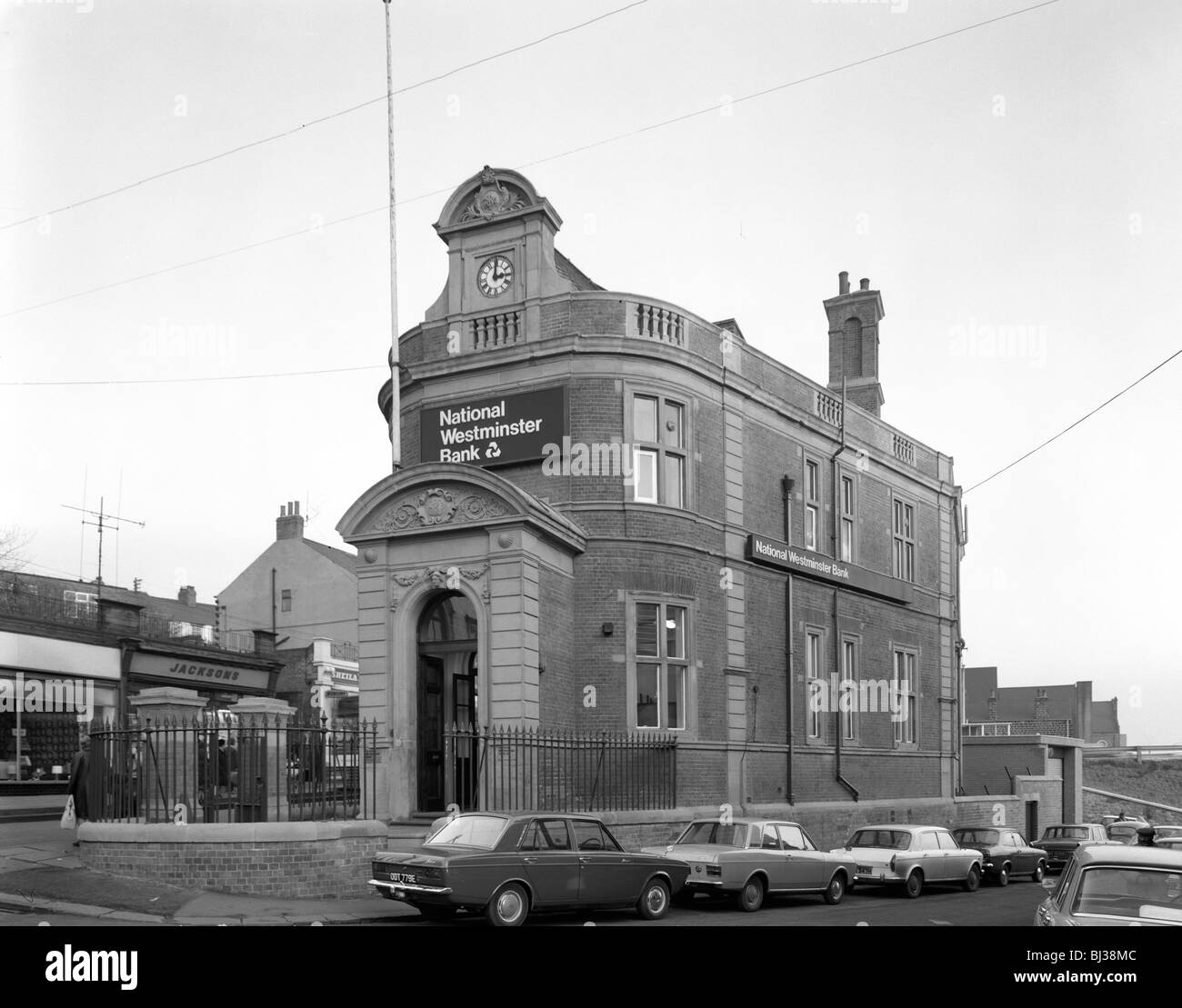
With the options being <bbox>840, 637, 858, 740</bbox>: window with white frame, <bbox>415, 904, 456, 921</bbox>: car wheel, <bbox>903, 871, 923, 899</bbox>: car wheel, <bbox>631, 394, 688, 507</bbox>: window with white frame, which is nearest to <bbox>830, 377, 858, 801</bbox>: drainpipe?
<bbox>840, 637, 858, 740</bbox>: window with white frame

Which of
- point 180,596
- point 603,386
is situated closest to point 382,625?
point 603,386

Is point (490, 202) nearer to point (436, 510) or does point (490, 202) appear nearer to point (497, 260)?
point (497, 260)

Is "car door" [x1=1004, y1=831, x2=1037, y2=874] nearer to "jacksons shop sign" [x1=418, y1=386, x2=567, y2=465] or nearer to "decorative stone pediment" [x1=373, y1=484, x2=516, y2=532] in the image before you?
"jacksons shop sign" [x1=418, y1=386, x2=567, y2=465]

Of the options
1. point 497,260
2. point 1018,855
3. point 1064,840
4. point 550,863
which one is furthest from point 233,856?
point 1064,840

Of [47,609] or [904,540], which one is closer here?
[47,609]

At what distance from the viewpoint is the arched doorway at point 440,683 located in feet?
70.8

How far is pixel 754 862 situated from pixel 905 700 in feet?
52.1

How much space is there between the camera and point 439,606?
22.0 meters

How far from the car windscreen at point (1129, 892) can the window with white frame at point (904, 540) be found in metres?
23.6

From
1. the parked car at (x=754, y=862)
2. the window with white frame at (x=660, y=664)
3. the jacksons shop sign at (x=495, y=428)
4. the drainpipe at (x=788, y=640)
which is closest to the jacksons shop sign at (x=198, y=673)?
the jacksons shop sign at (x=495, y=428)

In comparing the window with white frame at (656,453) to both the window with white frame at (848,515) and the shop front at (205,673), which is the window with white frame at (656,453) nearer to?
the window with white frame at (848,515)

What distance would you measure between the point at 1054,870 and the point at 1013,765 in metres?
12.9

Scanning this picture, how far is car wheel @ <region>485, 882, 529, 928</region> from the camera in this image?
1430cm
